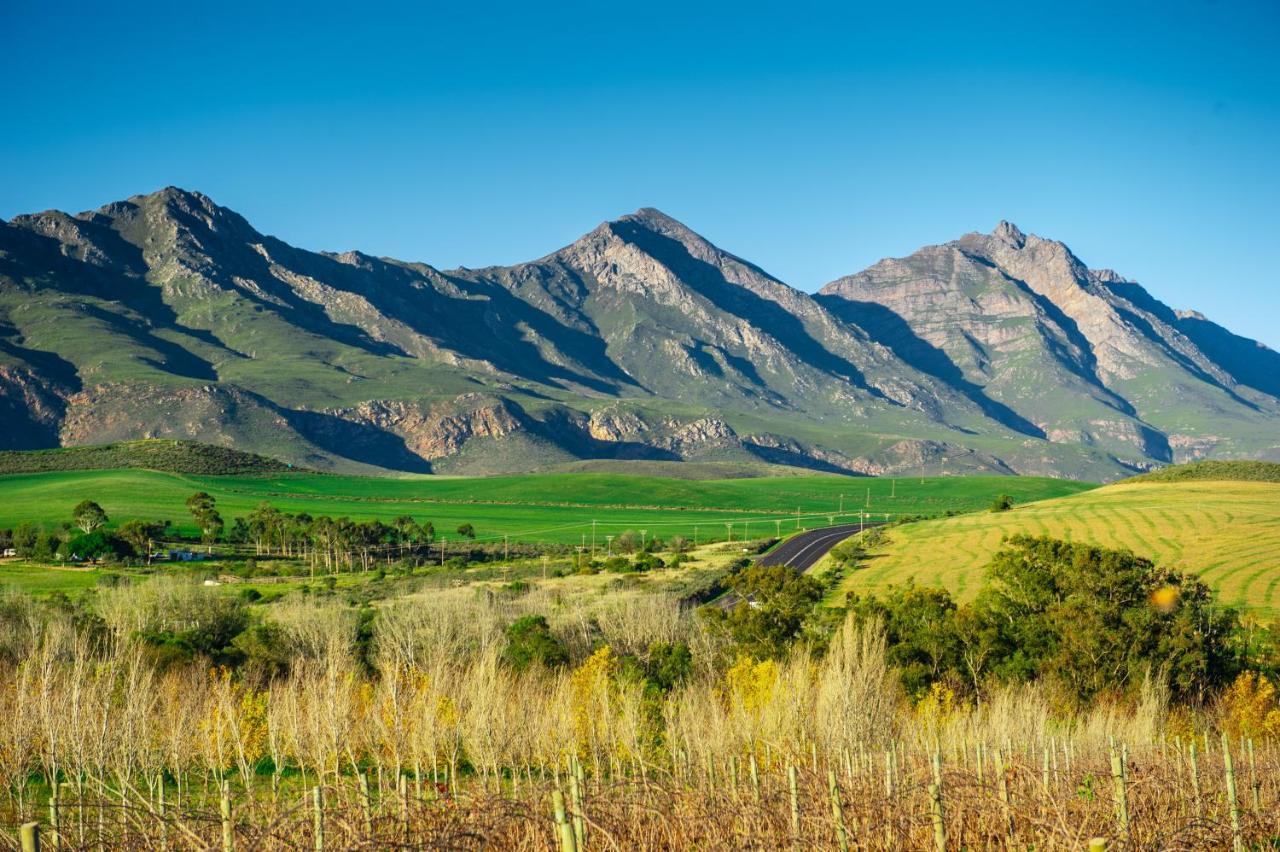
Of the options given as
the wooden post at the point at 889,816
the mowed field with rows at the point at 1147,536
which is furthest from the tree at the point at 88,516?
the wooden post at the point at 889,816

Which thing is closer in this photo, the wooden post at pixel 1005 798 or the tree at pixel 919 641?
the wooden post at pixel 1005 798

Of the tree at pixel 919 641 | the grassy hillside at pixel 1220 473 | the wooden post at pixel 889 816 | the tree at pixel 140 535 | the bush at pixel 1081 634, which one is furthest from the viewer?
the grassy hillside at pixel 1220 473

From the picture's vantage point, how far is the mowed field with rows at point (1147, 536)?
95.0 m

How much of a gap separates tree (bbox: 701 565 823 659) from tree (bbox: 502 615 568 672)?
11.9 m

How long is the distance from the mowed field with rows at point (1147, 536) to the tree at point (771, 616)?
20.5 m

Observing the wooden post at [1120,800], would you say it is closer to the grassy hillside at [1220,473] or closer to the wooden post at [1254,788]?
the wooden post at [1254,788]

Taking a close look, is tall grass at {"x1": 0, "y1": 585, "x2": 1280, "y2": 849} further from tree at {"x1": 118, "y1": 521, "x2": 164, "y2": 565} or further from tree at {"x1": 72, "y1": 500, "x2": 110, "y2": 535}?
tree at {"x1": 72, "y1": 500, "x2": 110, "y2": 535}

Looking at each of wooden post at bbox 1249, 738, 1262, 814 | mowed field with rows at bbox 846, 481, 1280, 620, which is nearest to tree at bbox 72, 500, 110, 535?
mowed field with rows at bbox 846, 481, 1280, 620

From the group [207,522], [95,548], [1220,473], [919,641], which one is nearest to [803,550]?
[919,641]

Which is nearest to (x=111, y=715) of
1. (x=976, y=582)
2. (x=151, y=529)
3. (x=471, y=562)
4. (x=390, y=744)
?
(x=390, y=744)

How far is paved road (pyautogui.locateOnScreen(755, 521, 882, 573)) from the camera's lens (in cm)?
12519

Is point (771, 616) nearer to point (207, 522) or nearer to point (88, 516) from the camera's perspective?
point (207, 522)

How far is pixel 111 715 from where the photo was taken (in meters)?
36.4

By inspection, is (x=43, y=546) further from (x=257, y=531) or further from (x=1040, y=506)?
(x=1040, y=506)
